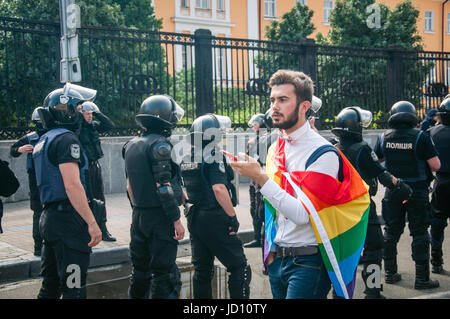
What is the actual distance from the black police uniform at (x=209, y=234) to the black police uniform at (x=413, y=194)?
203 cm

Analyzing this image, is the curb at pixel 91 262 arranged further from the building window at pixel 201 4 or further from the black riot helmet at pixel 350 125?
the building window at pixel 201 4

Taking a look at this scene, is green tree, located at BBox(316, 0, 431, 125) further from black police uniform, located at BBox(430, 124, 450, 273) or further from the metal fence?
black police uniform, located at BBox(430, 124, 450, 273)

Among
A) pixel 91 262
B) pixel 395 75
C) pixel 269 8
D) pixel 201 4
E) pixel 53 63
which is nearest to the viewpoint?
pixel 91 262

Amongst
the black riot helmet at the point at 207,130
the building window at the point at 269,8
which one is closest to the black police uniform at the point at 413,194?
the black riot helmet at the point at 207,130

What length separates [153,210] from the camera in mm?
4156

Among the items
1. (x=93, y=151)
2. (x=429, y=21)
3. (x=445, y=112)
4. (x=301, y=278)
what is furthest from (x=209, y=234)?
(x=429, y=21)

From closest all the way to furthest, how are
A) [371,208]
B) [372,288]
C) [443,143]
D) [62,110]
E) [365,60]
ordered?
[62,110]
[372,288]
[371,208]
[443,143]
[365,60]

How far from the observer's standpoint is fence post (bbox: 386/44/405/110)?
49.8 ft

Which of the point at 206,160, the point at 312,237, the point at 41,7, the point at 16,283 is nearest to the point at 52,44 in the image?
the point at 41,7

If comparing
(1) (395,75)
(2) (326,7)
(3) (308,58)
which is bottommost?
(1) (395,75)

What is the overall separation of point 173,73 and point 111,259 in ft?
20.2

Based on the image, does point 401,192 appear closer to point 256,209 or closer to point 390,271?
point 390,271

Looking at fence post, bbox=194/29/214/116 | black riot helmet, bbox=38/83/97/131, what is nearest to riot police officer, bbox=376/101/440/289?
black riot helmet, bbox=38/83/97/131

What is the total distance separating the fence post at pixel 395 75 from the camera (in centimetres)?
1516
